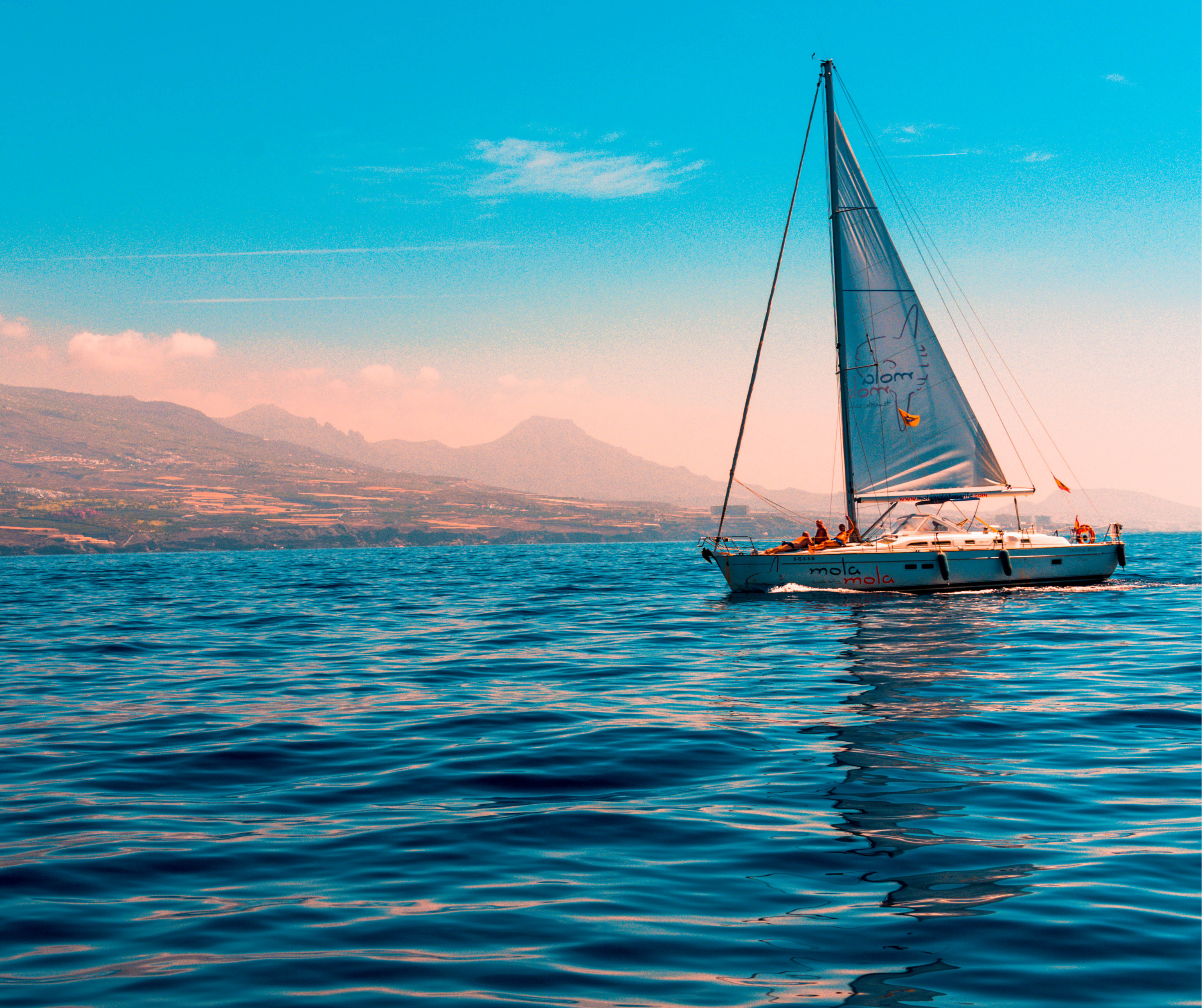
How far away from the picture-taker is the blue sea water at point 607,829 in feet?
17.6

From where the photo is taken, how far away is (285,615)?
3328 cm

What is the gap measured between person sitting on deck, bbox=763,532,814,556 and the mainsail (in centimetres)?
281

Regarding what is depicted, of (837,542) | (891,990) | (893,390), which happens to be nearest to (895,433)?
(893,390)

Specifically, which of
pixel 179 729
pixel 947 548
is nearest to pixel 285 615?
pixel 179 729

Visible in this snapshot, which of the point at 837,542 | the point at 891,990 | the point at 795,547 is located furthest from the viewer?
the point at 795,547

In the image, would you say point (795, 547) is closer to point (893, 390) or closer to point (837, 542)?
point (837, 542)

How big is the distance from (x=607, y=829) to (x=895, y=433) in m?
32.5

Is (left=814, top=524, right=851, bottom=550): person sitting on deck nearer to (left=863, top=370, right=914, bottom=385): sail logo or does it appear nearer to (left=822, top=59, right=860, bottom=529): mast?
(left=822, top=59, right=860, bottom=529): mast

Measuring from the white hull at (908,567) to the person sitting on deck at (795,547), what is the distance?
0.45 meters

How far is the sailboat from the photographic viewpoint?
37531 mm

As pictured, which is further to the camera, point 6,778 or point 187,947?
point 6,778

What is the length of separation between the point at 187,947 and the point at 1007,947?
521cm

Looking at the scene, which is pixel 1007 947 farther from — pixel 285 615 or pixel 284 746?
pixel 285 615

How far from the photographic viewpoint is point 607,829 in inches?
323
